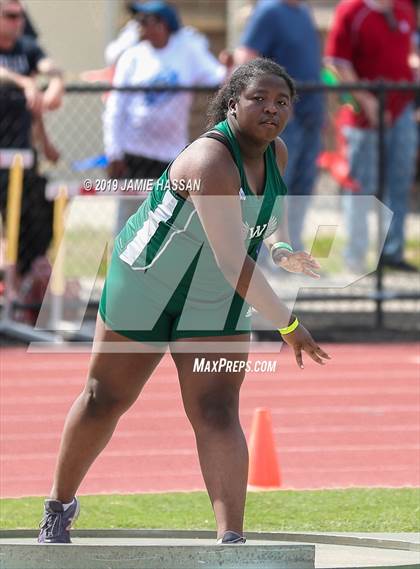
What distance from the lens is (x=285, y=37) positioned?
12.9 metres

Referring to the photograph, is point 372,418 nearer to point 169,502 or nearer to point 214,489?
point 169,502

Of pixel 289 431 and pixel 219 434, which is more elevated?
pixel 289 431

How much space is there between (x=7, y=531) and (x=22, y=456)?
2128 mm

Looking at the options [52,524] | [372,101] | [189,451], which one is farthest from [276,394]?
[52,524]

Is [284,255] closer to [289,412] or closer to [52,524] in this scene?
[52,524]

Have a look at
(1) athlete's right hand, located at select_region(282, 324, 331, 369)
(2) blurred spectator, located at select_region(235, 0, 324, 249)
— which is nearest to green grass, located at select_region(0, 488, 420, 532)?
(1) athlete's right hand, located at select_region(282, 324, 331, 369)

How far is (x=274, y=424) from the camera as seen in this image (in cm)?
935

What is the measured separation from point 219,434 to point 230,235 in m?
0.77

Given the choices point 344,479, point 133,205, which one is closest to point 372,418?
point 344,479

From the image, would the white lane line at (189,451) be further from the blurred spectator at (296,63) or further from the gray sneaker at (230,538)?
the blurred spectator at (296,63)

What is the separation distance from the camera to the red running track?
800 cm

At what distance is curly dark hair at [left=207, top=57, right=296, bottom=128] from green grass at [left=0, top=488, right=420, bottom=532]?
2036 millimetres

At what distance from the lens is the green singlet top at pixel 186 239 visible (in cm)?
572

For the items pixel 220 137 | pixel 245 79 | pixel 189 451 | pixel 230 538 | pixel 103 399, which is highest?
pixel 245 79
